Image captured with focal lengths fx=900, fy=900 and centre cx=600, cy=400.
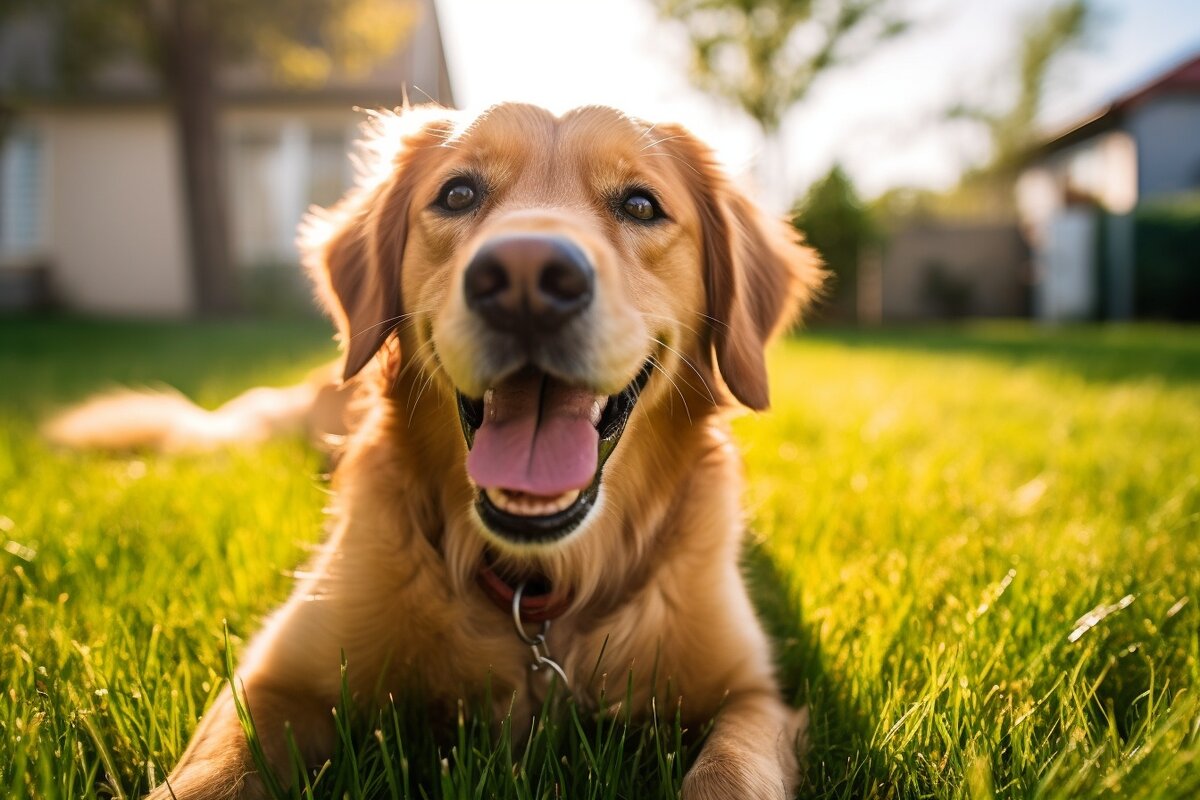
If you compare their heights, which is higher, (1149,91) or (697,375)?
(1149,91)

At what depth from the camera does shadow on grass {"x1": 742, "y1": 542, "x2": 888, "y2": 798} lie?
1.54 m

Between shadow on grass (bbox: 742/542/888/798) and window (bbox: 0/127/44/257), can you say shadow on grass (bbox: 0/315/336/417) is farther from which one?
window (bbox: 0/127/44/257)

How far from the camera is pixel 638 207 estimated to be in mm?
2240

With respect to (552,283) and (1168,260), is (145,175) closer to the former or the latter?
(552,283)

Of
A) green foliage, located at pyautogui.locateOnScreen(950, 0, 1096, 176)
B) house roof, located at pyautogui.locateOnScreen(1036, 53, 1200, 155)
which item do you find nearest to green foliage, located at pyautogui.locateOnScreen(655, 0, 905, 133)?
house roof, located at pyautogui.locateOnScreen(1036, 53, 1200, 155)

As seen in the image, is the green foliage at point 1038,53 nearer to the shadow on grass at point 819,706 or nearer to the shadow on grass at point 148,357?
the shadow on grass at point 148,357

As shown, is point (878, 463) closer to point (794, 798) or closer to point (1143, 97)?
point (794, 798)

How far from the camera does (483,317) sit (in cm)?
170

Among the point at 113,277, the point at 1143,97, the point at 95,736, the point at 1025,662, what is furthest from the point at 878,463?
the point at 1143,97

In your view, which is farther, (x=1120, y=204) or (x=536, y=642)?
(x=1120, y=204)

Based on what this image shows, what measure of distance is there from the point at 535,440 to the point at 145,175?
61.0 feet

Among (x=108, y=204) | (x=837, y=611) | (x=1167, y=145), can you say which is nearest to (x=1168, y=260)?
(x=1167, y=145)

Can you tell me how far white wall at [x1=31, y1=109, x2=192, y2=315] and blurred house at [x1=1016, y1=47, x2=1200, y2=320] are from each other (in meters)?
17.5

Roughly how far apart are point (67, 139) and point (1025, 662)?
66.0 ft
